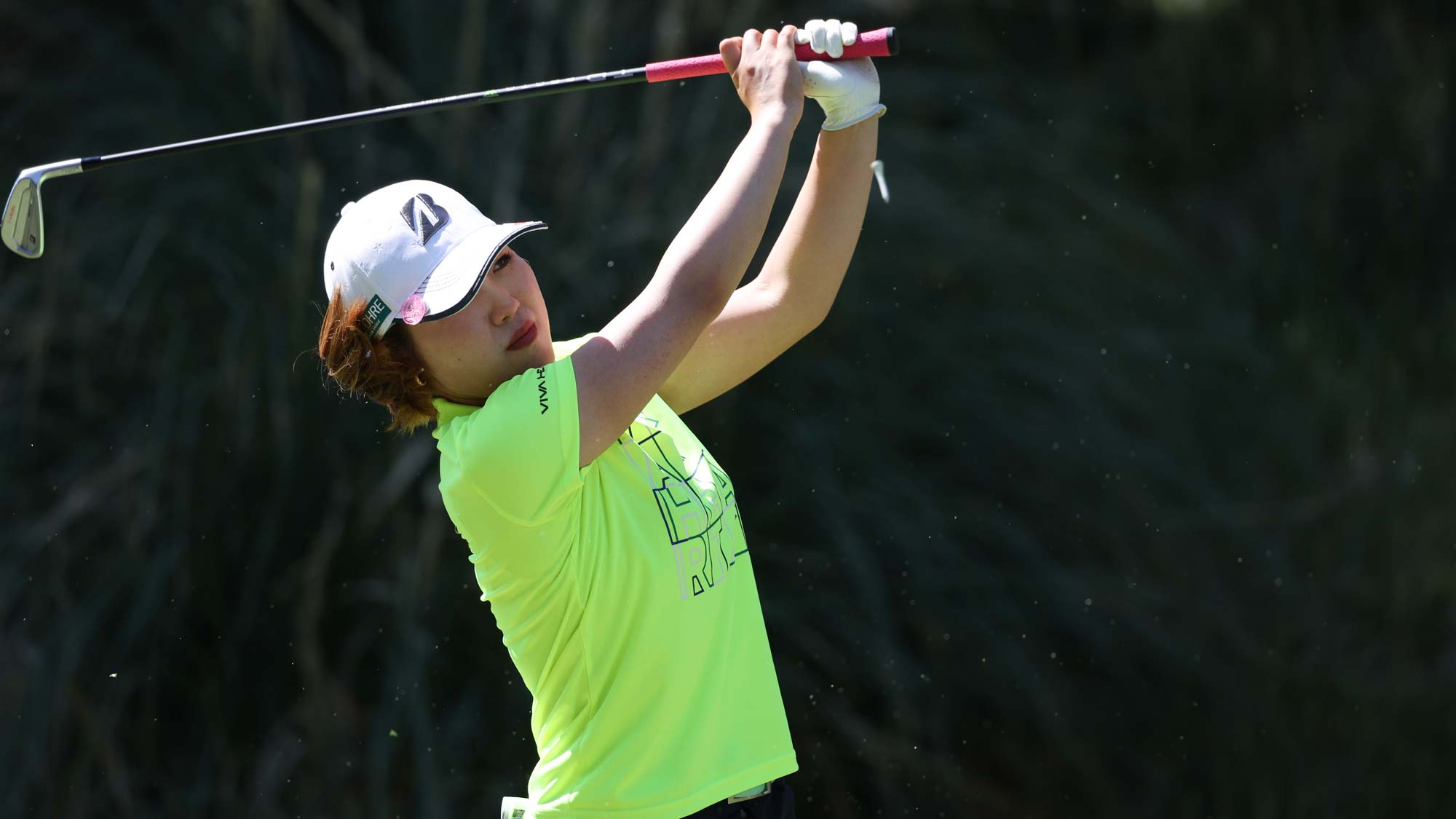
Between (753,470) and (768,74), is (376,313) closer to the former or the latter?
(768,74)

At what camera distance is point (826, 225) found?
2.24 m

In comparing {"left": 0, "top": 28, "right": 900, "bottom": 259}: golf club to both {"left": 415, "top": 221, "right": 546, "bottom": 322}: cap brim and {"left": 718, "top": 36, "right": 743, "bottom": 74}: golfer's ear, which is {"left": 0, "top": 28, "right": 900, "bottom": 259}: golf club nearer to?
{"left": 718, "top": 36, "right": 743, "bottom": 74}: golfer's ear

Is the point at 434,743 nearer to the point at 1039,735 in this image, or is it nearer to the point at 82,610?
the point at 82,610

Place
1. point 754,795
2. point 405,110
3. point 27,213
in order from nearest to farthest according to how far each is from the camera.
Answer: point 754,795 < point 405,110 < point 27,213

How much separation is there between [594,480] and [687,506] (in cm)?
13

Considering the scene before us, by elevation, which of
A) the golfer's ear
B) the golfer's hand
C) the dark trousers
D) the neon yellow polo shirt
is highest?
the golfer's ear

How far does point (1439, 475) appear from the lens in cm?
444

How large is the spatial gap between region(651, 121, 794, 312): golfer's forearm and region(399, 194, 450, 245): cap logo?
0.94 feet

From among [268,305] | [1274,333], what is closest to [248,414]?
[268,305]

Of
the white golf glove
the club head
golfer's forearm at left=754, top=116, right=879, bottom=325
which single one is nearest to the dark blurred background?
the club head

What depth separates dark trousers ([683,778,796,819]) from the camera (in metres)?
1.85

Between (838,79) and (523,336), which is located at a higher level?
(838,79)

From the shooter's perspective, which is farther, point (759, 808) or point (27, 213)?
point (27, 213)

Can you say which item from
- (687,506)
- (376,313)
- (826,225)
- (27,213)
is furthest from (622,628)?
(27,213)
